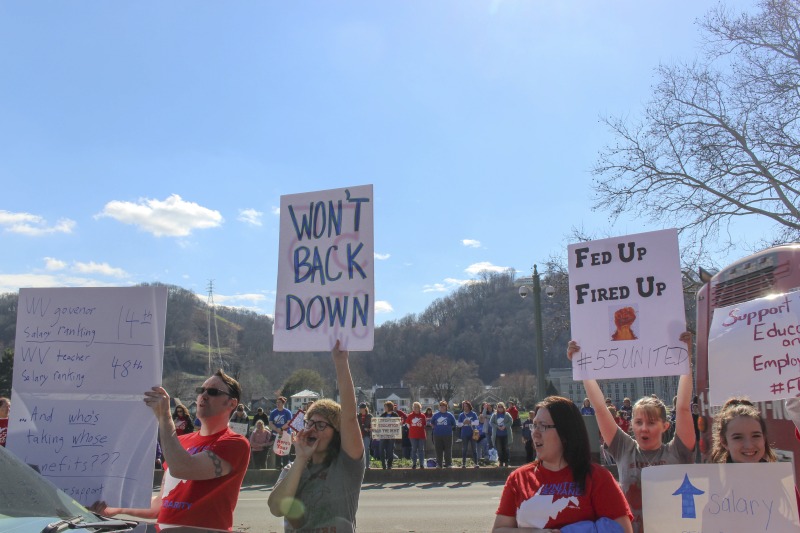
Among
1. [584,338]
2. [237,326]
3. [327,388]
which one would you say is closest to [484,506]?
[584,338]

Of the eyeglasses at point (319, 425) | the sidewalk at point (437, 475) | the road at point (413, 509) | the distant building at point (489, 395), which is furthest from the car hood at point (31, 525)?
the distant building at point (489, 395)

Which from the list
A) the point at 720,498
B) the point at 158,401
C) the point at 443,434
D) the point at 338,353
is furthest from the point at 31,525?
the point at 443,434

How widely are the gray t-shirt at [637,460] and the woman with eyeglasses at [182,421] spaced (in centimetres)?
702

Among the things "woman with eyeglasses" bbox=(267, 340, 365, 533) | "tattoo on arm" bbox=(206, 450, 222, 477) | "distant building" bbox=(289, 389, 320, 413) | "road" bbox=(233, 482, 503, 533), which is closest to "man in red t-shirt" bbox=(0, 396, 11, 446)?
"road" bbox=(233, 482, 503, 533)

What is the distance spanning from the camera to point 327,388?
99938mm

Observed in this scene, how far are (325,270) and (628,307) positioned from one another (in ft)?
6.31

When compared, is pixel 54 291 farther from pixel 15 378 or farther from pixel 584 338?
pixel 584 338

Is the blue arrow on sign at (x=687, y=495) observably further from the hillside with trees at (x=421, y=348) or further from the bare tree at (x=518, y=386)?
the bare tree at (x=518, y=386)

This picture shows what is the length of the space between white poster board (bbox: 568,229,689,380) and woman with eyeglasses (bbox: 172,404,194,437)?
6868 mm

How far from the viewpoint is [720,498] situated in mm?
3258

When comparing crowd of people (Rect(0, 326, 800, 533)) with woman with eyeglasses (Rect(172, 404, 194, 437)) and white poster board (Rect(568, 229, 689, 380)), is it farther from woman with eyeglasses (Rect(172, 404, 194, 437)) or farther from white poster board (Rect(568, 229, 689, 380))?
woman with eyeglasses (Rect(172, 404, 194, 437))

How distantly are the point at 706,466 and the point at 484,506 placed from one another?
8536 mm

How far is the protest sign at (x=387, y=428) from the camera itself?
657 inches

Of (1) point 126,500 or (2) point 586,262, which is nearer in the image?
(1) point 126,500
